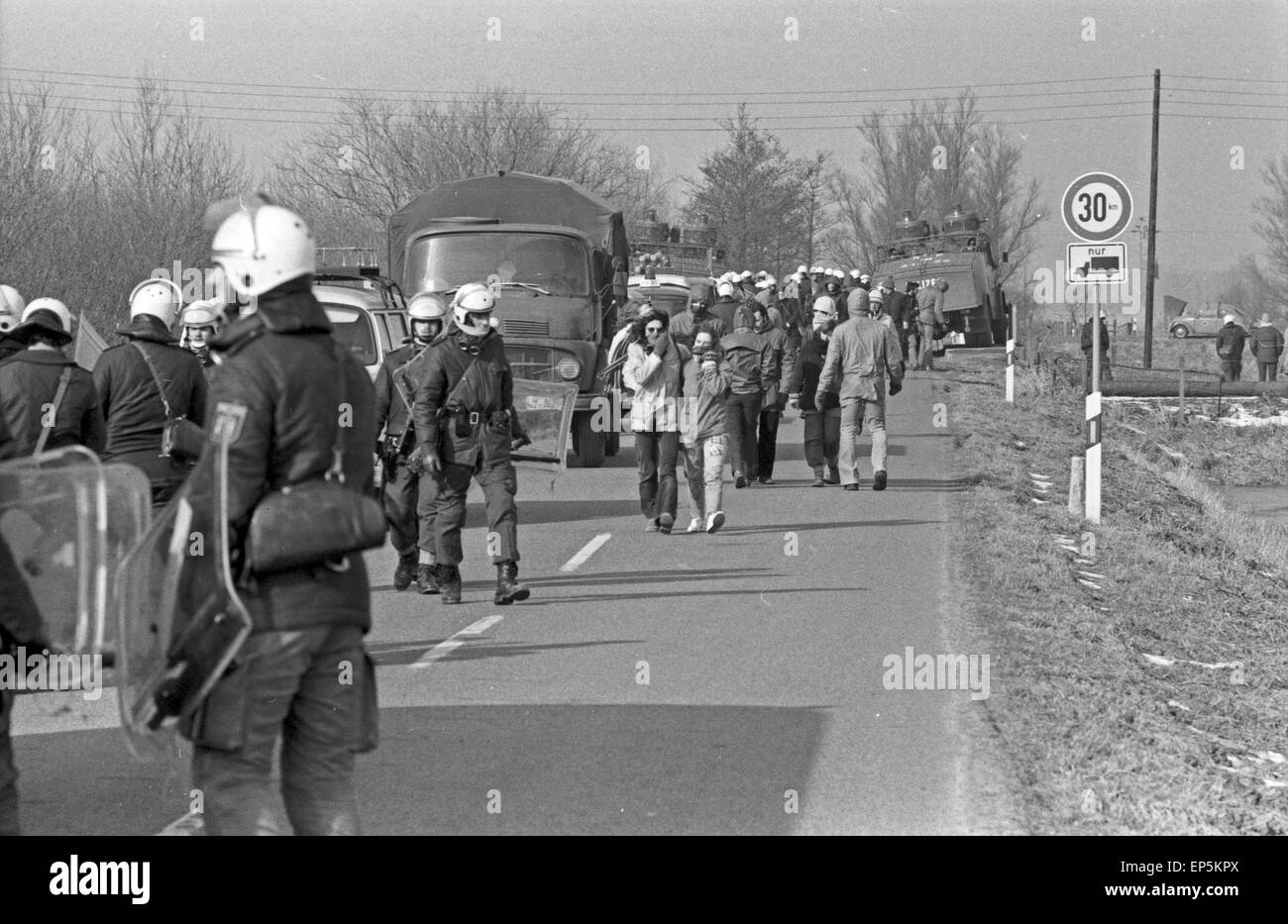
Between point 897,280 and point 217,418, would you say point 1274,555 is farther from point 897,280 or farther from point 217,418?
point 897,280

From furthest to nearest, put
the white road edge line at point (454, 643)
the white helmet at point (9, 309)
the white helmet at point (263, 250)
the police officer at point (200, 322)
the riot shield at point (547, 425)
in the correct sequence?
the riot shield at point (547, 425) → the police officer at point (200, 322) → the white road edge line at point (454, 643) → the white helmet at point (9, 309) → the white helmet at point (263, 250)

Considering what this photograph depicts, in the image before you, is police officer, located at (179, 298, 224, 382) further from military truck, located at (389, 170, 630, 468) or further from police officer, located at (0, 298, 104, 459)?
military truck, located at (389, 170, 630, 468)

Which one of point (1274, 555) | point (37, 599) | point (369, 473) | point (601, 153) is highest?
point (601, 153)

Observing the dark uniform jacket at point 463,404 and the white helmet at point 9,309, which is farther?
the dark uniform jacket at point 463,404

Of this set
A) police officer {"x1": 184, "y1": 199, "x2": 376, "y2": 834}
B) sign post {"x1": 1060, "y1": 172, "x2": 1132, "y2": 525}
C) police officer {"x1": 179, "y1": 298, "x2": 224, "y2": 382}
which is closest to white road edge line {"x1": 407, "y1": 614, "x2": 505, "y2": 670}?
police officer {"x1": 179, "y1": 298, "x2": 224, "y2": 382}

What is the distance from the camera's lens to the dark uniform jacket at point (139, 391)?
940 cm

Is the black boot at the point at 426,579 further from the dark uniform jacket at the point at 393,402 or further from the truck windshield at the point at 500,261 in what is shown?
the truck windshield at the point at 500,261

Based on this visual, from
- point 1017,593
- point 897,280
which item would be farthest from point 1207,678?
point 897,280

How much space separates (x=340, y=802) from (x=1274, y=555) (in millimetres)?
16049

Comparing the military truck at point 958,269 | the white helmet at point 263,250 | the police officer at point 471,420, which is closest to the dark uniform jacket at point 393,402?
the police officer at point 471,420

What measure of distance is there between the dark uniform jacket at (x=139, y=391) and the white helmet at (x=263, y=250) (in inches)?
178

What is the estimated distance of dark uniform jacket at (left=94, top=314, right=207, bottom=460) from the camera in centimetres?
940

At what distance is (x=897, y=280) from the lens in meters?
48.6
